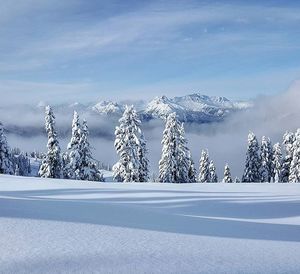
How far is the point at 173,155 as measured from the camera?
154 feet

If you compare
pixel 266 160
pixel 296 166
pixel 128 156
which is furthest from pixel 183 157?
pixel 266 160

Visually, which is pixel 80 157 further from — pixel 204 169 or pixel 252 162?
pixel 204 169

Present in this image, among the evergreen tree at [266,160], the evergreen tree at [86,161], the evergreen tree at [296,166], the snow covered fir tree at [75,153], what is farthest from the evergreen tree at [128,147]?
the evergreen tree at [266,160]

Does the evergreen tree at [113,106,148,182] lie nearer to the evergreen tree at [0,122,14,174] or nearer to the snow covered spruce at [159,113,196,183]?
the snow covered spruce at [159,113,196,183]

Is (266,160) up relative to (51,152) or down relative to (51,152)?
down

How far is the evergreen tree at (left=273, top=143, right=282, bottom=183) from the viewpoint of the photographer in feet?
194

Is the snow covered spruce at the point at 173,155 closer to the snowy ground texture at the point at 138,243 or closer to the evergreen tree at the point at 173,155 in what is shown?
the evergreen tree at the point at 173,155

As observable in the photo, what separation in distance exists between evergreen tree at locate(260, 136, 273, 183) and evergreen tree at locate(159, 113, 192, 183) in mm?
14856

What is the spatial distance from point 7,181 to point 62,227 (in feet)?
45.2

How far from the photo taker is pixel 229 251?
269 inches

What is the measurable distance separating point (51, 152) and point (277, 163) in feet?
115

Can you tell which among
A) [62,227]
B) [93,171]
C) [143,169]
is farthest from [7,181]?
[143,169]

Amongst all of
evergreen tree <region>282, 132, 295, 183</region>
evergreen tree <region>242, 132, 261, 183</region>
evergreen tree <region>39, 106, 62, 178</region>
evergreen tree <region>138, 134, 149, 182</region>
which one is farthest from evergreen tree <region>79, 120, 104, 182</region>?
evergreen tree <region>282, 132, 295, 183</region>

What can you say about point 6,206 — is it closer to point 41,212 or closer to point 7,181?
point 41,212
